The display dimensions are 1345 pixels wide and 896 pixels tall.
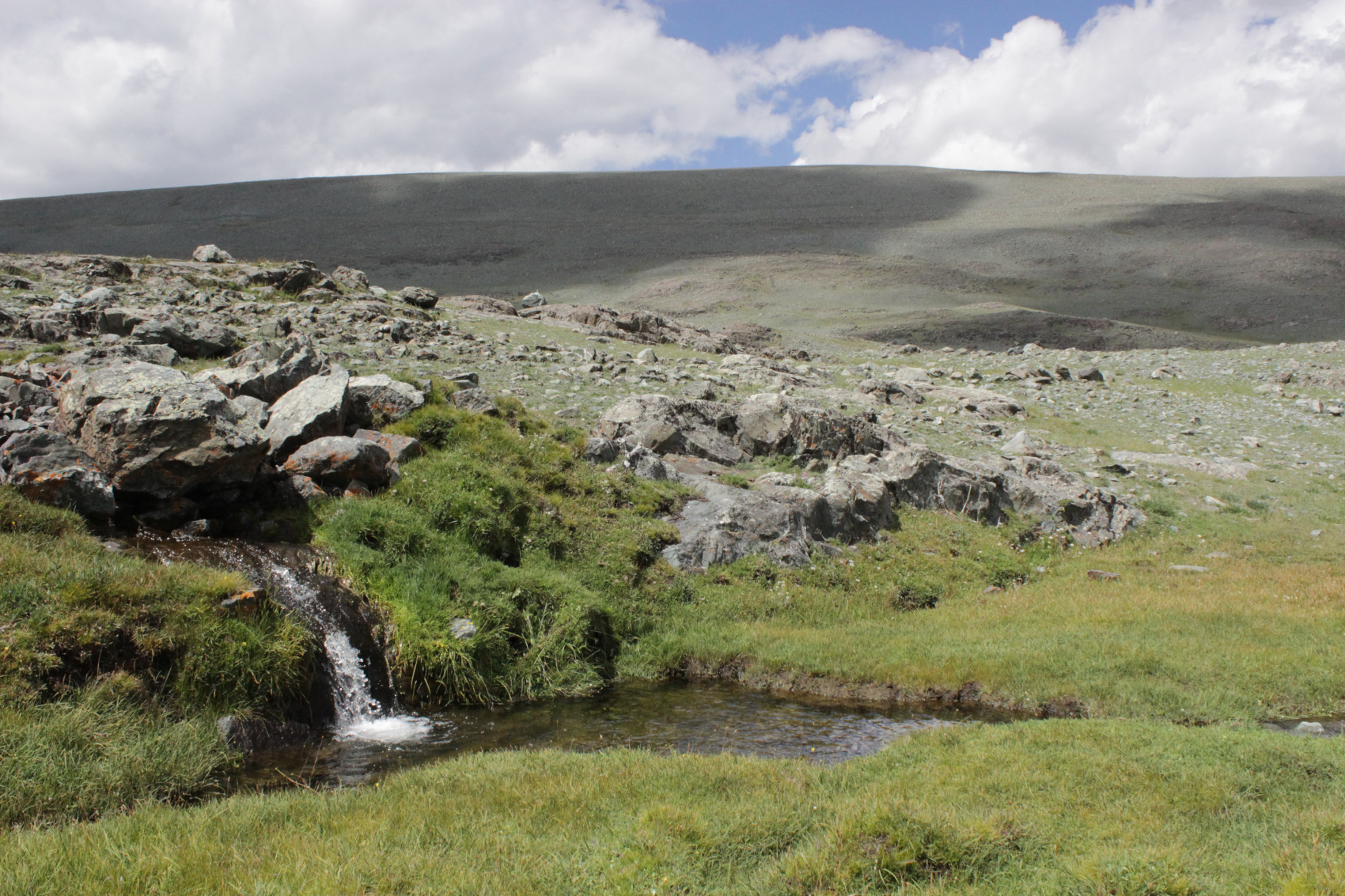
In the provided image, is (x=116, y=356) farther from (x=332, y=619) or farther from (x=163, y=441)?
(x=332, y=619)

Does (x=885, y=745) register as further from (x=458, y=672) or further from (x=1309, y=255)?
(x=1309, y=255)

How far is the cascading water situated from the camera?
958cm

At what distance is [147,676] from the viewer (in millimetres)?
8172

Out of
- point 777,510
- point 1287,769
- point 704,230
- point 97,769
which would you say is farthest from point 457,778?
point 704,230

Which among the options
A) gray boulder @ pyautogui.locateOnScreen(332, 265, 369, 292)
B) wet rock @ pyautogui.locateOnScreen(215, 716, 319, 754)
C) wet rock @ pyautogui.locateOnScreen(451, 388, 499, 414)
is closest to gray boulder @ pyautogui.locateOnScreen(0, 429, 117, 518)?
wet rock @ pyautogui.locateOnScreen(215, 716, 319, 754)

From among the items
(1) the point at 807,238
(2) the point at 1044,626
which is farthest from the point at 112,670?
(1) the point at 807,238

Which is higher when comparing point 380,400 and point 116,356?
point 116,356

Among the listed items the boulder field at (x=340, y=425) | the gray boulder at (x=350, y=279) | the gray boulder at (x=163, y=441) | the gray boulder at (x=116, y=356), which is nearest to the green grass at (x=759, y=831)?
the gray boulder at (x=163, y=441)

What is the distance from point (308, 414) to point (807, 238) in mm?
80806

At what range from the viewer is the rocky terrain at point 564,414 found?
11680mm

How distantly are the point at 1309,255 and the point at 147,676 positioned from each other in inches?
3733

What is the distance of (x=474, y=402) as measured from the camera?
17.3 metres

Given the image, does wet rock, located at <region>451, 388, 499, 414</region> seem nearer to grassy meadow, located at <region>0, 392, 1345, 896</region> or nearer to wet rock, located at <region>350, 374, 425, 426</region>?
grassy meadow, located at <region>0, 392, 1345, 896</region>

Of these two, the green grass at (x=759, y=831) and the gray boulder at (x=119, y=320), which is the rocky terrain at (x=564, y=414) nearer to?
the gray boulder at (x=119, y=320)
